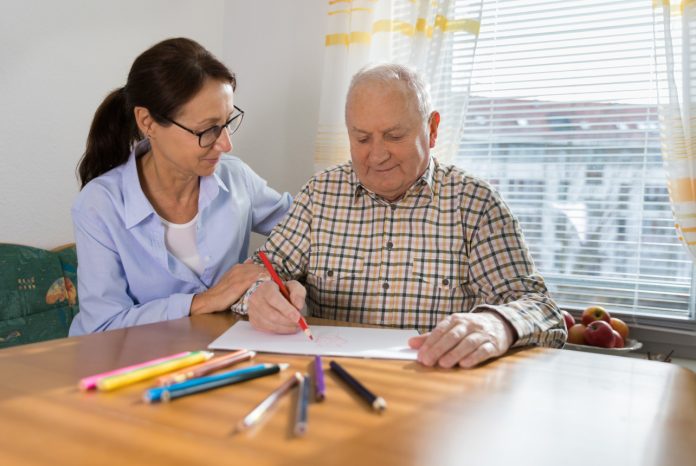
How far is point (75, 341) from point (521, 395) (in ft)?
2.49

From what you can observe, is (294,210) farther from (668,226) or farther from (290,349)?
(668,226)

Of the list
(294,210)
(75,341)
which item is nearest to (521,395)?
(75,341)

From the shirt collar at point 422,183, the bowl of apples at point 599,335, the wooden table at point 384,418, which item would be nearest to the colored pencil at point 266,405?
the wooden table at point 384,418

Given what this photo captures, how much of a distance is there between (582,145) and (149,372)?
1.93m

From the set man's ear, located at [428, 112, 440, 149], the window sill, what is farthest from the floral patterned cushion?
the window sill

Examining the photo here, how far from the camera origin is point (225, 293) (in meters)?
1.41

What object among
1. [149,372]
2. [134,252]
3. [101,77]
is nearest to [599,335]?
[134,252]

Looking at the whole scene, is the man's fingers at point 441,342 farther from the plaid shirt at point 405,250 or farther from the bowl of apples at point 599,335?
the bowl of apples at point 599,335

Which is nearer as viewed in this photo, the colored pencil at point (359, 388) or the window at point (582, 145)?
the colored pencil at point (359, 388)

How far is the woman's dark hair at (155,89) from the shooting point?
1632mm

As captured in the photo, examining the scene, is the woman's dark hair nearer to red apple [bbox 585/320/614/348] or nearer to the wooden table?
the wooden table

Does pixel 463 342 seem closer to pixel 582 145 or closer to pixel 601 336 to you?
pixel 601 336

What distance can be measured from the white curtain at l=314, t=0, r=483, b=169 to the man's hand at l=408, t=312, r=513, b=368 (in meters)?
1.28

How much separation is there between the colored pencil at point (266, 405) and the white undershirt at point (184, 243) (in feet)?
2.98
